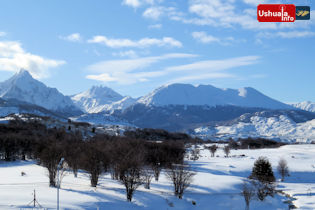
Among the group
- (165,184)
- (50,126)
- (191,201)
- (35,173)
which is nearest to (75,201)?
(191,201)

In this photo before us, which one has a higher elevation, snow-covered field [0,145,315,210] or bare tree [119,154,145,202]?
bare tree [119,154,145,202]

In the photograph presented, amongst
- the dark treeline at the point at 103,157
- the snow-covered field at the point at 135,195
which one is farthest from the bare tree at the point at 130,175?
the snow-covered field at the point at 135,195

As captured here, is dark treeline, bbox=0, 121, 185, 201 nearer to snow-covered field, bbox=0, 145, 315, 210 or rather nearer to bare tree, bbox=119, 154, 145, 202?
bare tree, bbox=119, 154, 145, 202

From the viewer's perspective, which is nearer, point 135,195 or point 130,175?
point 130,175

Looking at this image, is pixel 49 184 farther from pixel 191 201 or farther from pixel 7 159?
pixel 7 159

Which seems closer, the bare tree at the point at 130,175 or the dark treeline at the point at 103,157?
the bare tree at the point at 130,175

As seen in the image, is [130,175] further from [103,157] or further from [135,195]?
[103,157]

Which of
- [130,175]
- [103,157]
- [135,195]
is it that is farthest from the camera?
[103,157]

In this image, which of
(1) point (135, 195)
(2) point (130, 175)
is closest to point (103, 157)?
(1) point (135, 195)

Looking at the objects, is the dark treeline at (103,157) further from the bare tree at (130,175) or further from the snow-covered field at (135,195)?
the snow-covered field at (135,195)

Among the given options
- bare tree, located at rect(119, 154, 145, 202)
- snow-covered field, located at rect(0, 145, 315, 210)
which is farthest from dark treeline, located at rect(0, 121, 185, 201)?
snow-covered field, located at rect(0, 145, 315, 210)

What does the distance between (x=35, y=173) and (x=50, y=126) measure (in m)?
101

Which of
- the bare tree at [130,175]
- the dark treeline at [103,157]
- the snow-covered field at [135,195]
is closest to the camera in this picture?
the snow-covered field at [135,195]

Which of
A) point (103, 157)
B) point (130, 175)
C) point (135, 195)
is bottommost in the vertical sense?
point (135, 195)
